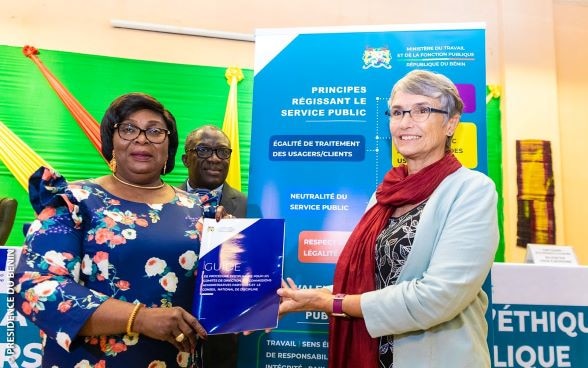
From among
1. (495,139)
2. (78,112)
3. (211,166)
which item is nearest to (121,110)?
(211,166)

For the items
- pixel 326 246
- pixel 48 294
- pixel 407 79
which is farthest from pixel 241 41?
pixel 48 294

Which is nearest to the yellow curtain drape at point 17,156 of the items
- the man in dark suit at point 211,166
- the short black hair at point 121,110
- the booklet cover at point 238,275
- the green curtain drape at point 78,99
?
the green curtain drape at point 78,99

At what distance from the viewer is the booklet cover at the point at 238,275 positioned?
1.40 metres

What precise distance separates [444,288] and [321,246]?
982mm

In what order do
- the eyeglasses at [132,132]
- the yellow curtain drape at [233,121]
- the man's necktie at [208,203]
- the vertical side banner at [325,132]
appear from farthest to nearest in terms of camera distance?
the yellow curtain drape at [233,121]
the vertical side banner at [325,132]
the man's necktie at [208,203]
the eyeglasses at [132,132]

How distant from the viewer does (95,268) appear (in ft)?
4.53

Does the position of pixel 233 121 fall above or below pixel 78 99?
below

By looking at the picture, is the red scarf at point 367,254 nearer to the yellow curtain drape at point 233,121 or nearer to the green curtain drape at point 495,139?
the yellow curtain drape at point 233,121

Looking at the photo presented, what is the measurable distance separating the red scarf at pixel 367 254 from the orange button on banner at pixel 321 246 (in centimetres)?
55

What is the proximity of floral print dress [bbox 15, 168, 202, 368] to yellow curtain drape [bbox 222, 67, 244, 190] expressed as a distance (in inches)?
102

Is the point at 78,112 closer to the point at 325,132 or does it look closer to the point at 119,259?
the point at 325,132

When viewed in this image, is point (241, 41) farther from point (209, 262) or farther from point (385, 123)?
point (209, 262)

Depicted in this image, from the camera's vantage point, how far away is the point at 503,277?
229cm

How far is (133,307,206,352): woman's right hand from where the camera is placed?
127cm
